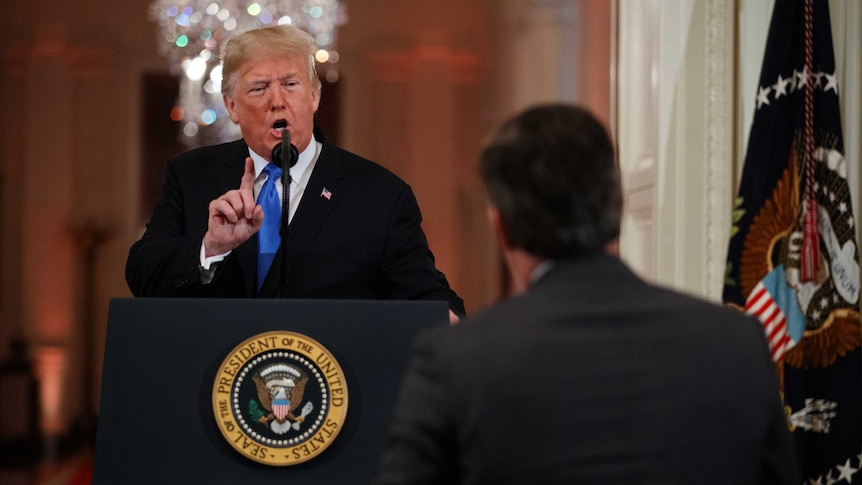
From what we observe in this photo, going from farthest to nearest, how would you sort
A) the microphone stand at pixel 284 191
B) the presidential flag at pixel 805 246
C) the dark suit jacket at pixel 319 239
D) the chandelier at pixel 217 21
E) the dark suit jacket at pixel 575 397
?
the chandelier at pixel 217 21 < the presidential flag at pixel 805 246 < the dark suit jacket at pixel 319 239 < the microphone stand at pixel 284 191 < the dark suit jacket at pixel 575 397

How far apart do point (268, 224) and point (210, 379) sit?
562 mm

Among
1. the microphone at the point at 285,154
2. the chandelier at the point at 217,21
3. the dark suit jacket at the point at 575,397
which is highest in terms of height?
the chandelier at the point at 217,21

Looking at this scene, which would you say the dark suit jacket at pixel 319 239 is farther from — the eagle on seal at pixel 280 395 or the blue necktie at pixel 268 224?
the eagle on seal at pixel 280 395

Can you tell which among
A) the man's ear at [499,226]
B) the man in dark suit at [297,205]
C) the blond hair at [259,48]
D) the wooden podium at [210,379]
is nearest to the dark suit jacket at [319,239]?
the man in dark suit at [297,205]

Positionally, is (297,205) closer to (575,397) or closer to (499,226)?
(499,226)

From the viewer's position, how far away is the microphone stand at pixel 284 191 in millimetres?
1880

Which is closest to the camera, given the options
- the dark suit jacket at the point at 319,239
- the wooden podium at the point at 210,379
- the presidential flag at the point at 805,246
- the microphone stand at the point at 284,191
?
the wooden podium at the point at 210,379

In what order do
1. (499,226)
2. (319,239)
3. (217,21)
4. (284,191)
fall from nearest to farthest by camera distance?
1. (499,226)
2. (284,191)
3. (319,239)
4. (217,21)

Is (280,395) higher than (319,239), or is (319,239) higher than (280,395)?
(319,239)

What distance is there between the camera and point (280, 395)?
1711mm

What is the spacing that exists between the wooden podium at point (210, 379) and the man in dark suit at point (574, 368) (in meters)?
0.55

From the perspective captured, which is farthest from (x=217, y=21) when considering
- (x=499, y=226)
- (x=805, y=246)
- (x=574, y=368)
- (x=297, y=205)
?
(x=574, y=368)

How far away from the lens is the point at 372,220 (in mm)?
2252

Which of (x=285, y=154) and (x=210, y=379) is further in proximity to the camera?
(x=285, y=154)
